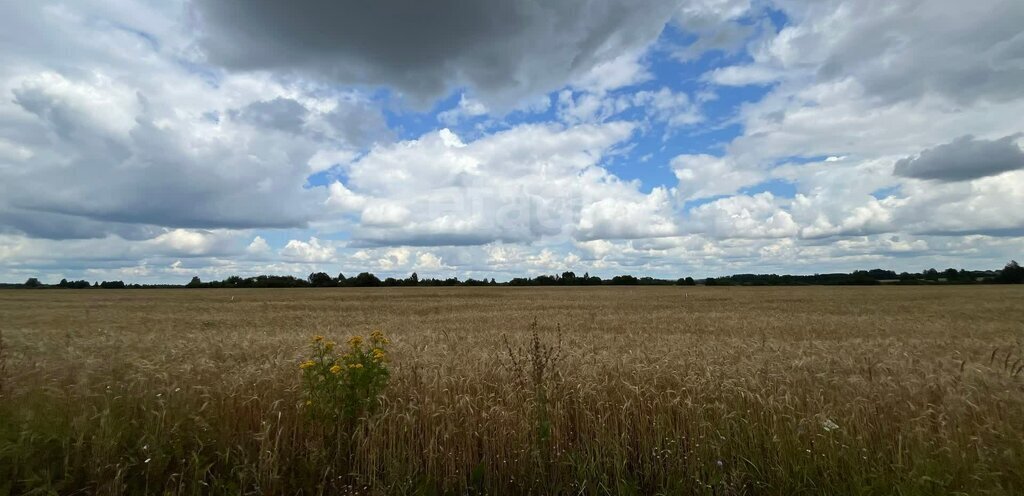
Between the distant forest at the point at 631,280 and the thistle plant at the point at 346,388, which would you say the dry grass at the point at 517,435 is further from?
the distant forest at the point at 631,280

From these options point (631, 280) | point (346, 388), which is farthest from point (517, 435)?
point (631, 280)

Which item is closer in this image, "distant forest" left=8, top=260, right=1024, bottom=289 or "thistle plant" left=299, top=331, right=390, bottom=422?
"thistle plant" left=299, top=331, right=390, bottom=422

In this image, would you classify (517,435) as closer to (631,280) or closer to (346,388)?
(346,388)

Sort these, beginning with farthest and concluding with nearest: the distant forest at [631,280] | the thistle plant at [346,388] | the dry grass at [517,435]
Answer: the distant forest at [631,280] < the thistle plant at [346,388] < the dry grass at [517,435]

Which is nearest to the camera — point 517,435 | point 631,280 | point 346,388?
point 517,435

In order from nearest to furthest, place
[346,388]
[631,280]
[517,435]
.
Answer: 1. [517,435]
2. [346,388]
3. [631,280]

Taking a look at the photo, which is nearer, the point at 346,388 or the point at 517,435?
the point at 517,435

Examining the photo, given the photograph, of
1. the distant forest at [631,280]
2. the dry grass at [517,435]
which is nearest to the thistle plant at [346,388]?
the dry grass at [517,435]

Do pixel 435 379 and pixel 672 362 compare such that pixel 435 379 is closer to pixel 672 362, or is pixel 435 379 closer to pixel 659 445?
pixel 659 445

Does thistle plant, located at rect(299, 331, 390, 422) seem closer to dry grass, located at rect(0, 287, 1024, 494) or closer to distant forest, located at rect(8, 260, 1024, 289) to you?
dry grass, located at rect(0, 287, 1024, 494)

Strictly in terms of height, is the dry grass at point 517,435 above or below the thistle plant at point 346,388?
below

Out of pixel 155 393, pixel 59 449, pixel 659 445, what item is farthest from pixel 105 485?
pixel 659 445

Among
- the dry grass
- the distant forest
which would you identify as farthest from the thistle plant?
the distant forest

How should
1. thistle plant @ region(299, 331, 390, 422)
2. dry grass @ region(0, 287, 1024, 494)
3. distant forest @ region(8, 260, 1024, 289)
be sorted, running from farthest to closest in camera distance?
distant forest @ region(8, 260, 1024, 289)
thistle plant @ region(299, 331, 390, 422)
dry grass @ region(0, 287, 1024, 494)
